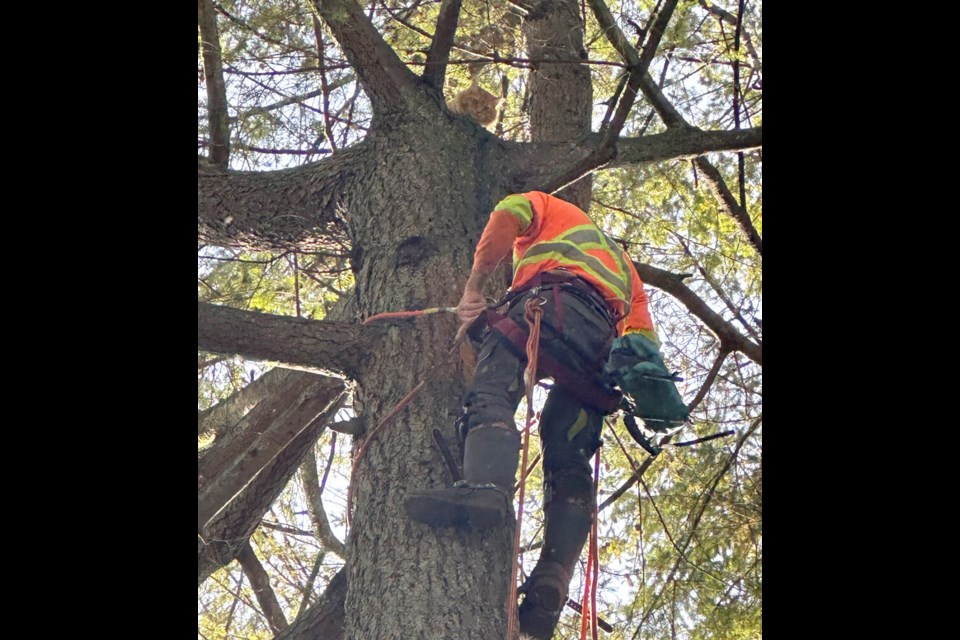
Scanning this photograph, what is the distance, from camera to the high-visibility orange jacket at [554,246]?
360 centimetres

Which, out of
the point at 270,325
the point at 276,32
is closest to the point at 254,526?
the point at 270,325

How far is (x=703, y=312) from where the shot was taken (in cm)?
454

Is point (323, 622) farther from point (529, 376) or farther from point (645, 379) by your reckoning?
point (645, 379)

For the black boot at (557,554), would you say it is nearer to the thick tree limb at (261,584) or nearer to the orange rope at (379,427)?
the orange rope at (379,427)

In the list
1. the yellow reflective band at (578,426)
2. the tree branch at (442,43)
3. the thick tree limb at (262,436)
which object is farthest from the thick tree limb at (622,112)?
the thick tree limb at (262,436)

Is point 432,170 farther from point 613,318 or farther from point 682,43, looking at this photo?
point 682,43

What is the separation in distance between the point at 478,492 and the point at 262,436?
1327mm

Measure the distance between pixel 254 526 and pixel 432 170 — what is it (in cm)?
175

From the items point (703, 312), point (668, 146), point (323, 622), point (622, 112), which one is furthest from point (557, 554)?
point (668, 146)

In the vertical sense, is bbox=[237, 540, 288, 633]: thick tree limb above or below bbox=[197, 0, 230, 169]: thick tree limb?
below

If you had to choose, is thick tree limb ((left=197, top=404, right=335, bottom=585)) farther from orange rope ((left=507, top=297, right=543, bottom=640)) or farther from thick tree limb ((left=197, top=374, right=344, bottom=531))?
orange rope ((left=507, top=297, right=543, bottom=640))

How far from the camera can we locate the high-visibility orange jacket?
→ 360 cm

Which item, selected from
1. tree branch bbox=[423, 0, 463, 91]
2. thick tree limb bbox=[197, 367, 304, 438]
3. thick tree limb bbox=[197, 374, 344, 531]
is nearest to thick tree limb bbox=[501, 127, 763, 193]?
tree branch bbox=[423, 0, 463, 91]

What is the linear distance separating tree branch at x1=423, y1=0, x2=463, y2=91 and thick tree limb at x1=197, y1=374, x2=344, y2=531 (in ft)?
4.44
